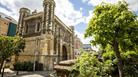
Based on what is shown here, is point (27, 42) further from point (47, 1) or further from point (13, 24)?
point (13, 24)

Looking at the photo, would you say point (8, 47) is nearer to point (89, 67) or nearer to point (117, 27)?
point (89, 67)

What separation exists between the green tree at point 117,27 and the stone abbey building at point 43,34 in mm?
18984

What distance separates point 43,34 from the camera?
92.9 ft

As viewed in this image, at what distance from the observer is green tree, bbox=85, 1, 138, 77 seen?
8328 millimetres

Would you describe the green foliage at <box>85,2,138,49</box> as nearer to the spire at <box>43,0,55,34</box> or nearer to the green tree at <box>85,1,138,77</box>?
the green tree at <box>85,1,138,77</box>

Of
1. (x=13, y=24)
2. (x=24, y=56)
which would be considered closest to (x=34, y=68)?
(x=24, y=56)

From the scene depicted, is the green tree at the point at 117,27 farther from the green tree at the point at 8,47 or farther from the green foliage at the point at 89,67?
the green tree at the point at 8,47

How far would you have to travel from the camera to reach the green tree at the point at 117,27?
8.33 m

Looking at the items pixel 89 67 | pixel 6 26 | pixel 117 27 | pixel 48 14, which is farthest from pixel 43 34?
pixel 117 27

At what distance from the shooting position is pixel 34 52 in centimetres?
2873

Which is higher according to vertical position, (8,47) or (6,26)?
(6,26)

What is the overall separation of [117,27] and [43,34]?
21462 millimetres

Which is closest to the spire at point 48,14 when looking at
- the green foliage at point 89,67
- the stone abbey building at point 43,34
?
the stone abbey building at point 43,34

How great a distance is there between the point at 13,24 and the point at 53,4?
19.6 meters
